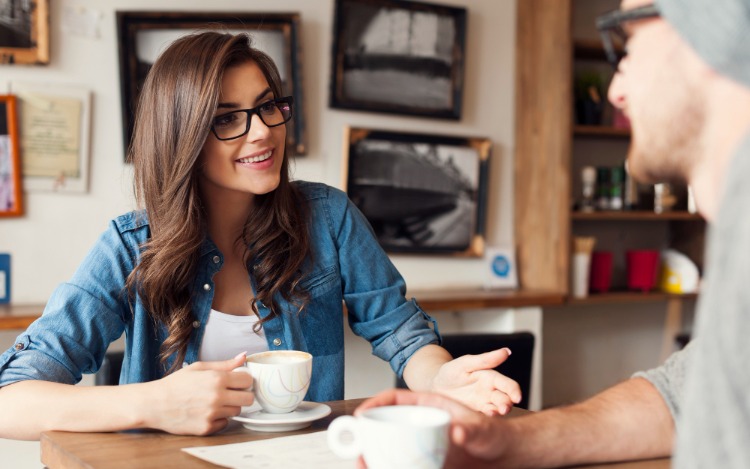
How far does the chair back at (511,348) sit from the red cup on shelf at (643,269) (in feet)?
5.81

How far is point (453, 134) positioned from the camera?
3.72 metres

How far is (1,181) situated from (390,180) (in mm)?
1522

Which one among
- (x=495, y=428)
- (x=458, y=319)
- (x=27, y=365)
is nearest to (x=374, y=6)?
(x=458, y=319)

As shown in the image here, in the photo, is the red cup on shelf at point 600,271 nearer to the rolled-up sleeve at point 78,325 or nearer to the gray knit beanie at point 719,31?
the rolled-up sleeve at point 78,325

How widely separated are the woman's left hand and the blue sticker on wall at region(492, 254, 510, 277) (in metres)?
2.34

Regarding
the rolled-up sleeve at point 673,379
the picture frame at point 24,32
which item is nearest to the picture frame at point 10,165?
the picture frame at point 24,32

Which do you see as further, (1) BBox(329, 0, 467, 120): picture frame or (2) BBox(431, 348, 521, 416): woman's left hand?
(1) BBox(329, 0, 467, 120): picture frame

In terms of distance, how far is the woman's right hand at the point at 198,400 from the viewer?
1212mm

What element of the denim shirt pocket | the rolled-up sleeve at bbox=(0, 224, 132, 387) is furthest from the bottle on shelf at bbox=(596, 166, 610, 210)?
the rolled-up sleeve at bbox=(0, 224, 132, 387)

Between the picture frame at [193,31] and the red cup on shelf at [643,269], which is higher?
the picture frame at [193,31]

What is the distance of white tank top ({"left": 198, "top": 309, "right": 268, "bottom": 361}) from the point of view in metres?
1.70

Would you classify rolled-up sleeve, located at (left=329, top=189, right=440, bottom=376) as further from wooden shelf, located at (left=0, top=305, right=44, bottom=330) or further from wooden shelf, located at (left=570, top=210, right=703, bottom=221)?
wooden shelf, located at (left=570, top=210, right=703, bottom=221)

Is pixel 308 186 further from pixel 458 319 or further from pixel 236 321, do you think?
pixel 458 319

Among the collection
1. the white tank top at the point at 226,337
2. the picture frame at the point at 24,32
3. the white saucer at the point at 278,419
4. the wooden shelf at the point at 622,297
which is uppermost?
the picture frame at the point at 24,32
